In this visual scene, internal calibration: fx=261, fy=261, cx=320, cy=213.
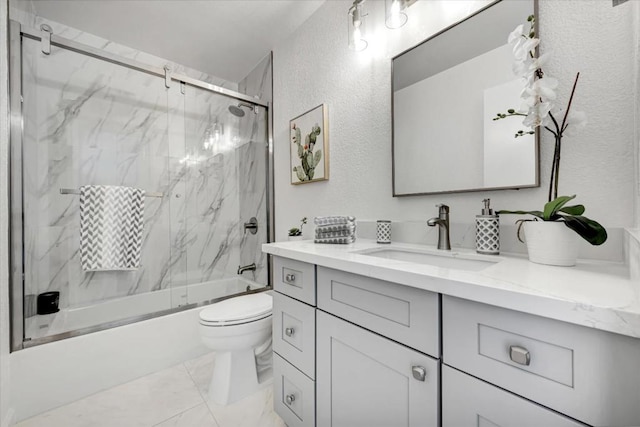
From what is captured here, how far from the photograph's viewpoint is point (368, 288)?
2.64 ft

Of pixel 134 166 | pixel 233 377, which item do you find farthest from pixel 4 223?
pixel 233 377

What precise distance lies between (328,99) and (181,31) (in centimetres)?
136

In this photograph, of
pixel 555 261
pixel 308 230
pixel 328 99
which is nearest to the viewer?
pixel 555 261

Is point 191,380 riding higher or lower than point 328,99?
lower

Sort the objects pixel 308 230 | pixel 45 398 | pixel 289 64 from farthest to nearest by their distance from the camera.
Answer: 1. pixel 289 64
2. pixel 308 230
3. pixel 45 398

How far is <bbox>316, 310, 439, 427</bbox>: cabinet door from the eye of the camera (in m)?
0.66

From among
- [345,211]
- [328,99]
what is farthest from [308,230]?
[328,99]

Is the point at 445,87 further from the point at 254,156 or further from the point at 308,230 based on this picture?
the point at 254,156

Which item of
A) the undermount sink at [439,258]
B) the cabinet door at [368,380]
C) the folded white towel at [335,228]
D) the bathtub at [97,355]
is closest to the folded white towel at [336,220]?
the folded white towel at [335,228]

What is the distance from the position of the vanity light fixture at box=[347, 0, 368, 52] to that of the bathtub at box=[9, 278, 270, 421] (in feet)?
6.67

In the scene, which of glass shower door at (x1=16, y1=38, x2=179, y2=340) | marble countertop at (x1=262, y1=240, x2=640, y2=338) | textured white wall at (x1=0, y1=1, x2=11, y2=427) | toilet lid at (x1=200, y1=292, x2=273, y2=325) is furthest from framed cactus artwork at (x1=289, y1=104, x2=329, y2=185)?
textured white wall at (x1=0, y1=1, x2=11, y2=427)

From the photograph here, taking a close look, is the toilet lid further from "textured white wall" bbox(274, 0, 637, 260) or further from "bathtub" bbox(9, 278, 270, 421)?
"textured white wall" bbox(274, 0, 637, 260)

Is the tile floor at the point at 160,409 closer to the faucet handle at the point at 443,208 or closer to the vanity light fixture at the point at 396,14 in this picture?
the faucet handle at the point at 443,208

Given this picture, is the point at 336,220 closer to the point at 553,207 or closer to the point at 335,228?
the point at 335,228
